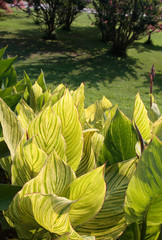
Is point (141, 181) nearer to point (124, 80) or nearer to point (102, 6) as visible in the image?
point (124, 80)

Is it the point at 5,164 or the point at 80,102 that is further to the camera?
the point at 80,102

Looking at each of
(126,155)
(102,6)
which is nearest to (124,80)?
(102,6)

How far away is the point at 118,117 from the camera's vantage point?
69cm

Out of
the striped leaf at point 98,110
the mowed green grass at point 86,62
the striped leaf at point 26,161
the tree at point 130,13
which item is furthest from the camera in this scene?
the tree at point 130,13

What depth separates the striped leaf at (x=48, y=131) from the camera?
615 millimetres

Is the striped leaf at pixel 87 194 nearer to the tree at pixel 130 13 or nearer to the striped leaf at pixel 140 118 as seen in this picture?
the striped leaf at pixel 140 118

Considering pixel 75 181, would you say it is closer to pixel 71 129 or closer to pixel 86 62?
pixel 71 129

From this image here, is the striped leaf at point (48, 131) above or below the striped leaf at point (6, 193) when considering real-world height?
above

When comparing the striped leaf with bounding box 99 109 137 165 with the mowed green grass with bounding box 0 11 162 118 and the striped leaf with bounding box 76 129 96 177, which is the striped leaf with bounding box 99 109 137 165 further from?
the mowed green grass with bounding box 0 11 162 118

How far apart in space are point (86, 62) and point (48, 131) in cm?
790

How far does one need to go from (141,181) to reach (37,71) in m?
6.46

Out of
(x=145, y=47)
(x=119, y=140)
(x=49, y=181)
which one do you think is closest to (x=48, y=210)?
(x=49, y=181)

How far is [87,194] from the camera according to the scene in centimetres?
52

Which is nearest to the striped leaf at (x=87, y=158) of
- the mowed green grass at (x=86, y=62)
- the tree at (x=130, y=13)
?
the mowed green grass at (x=86, y=62)
